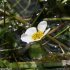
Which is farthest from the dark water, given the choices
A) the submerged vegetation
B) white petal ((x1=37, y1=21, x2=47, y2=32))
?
white petal ((x1=37, y1=21, x2=47, y2=32))

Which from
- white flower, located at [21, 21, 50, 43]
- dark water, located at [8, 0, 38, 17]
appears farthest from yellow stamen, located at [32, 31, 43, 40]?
dark water, located at [8, 0, 38, 17]

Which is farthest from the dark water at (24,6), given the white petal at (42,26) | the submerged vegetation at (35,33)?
the white petal at (42,26)

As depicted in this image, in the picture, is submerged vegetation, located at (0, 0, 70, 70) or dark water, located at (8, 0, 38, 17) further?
dark water, located at (8, 0, 38, 17)

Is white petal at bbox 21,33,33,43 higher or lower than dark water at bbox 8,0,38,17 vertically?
lower

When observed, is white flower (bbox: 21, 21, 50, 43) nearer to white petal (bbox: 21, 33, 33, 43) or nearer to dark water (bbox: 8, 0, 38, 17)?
white petal (bbox: 21, 33, 33, 43)

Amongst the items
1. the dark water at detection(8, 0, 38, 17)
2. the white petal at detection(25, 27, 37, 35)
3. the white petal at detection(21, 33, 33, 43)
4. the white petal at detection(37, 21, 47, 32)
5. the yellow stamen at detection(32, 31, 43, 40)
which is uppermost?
the dark water at detection(8, 0, 38, 17)

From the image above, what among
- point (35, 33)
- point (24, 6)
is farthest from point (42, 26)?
point (24, 6)

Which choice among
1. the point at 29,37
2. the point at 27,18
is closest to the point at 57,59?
the point at 29,37

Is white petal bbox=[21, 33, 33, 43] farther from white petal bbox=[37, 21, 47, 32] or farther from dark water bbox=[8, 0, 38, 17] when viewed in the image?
dark water bbox=[8, 0, 38, 17]

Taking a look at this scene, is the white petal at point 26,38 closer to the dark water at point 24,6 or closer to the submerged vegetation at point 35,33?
the submerged vegetation at point 35,33
